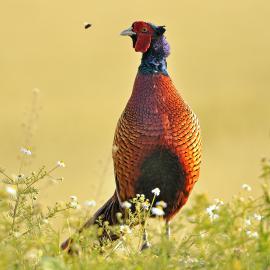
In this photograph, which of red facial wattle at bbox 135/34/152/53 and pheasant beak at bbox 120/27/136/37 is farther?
pheasant beak at bbox 120/27/136/37

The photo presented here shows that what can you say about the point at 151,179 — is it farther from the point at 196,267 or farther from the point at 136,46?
the point at 196,267

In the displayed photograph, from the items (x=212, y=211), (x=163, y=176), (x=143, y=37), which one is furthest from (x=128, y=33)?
(x=212, y=211)

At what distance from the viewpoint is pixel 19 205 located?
13.2 feet

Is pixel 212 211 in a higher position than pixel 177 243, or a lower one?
higher

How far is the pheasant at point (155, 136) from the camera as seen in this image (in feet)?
20.4

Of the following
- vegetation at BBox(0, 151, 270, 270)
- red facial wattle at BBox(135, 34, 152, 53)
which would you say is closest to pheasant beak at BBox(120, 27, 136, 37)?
red facial wattle at BBox(135, 34, 152, 53)

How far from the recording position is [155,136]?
20.4ft

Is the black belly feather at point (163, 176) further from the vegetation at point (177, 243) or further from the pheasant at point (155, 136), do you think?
the vegetation at point (177, 243)

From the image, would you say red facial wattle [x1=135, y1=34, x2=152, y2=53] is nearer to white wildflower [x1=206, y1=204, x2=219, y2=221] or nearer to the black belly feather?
A: the black belly feather

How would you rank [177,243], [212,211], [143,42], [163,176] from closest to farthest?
1. [177,243]
2. [212,211]
3. [163,176]
4. [143,42]

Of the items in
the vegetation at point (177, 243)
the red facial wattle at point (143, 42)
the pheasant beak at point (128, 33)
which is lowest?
the vegetation at point (177, 243)

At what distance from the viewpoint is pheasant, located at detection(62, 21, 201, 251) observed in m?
6.22

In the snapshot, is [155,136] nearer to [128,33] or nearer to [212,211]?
[128,33]

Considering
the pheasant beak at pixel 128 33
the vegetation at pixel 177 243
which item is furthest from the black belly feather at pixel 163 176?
the vegetation at pixel 177 243
